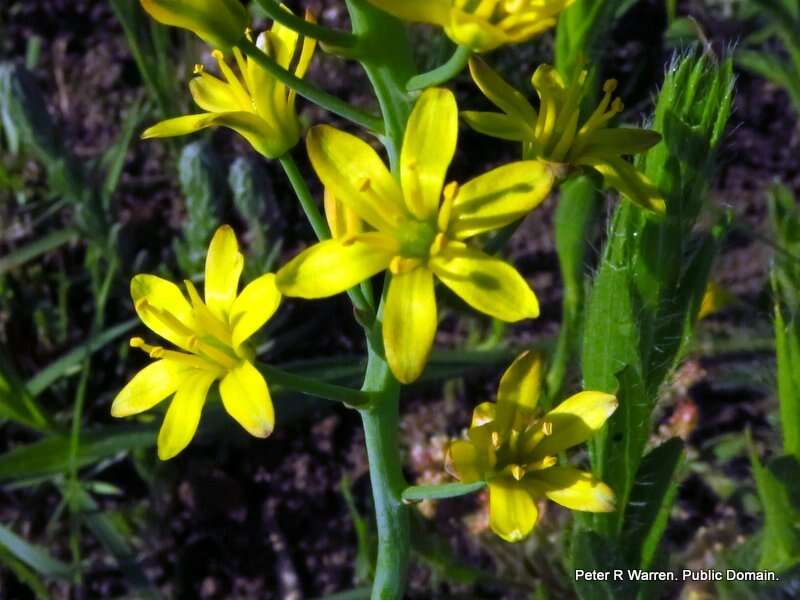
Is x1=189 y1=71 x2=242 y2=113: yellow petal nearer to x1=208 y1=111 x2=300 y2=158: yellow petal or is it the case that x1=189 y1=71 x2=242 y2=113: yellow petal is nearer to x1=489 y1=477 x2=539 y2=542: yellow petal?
x1=208 y1=111 x2=300 y2=158: yellow petal

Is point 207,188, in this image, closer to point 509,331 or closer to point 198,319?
point 509,331

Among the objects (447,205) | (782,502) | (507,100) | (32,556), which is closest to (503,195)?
(447,205)

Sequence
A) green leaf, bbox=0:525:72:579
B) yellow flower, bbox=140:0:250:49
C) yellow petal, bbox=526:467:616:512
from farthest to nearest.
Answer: green leaf, bbox=0:525:72:579
yellow petal, bbox=526:467:616:512
yellow flower, bbox=140:0:250:49

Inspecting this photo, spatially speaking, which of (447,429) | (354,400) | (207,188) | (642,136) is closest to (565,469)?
(354,400)

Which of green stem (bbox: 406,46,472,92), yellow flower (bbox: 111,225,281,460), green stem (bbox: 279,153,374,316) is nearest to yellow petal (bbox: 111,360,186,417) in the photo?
yellow flower (bbox: 111,225,281,460)

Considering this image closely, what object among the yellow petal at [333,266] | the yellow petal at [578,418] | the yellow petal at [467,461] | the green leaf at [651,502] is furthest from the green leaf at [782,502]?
the yellow petal at [333,266]

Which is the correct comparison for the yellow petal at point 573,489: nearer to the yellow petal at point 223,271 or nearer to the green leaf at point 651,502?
the green leaf at point 651,502
